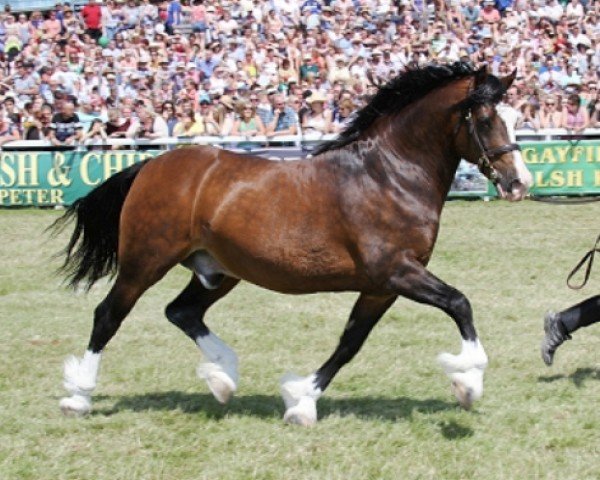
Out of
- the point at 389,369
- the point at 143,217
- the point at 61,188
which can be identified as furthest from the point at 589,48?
the point at 143,217

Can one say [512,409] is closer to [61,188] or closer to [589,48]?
[61,188]

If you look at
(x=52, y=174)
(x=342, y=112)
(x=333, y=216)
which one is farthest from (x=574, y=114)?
(x=333, y=216)

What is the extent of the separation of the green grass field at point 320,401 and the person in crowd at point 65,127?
520 centimetres

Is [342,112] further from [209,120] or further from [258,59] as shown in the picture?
[258,59]

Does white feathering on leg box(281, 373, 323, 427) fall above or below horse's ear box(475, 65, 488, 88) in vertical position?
below

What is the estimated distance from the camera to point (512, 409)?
239 inches

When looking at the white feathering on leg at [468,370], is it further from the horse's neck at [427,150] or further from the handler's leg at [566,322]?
the handler's leg at [566,322]

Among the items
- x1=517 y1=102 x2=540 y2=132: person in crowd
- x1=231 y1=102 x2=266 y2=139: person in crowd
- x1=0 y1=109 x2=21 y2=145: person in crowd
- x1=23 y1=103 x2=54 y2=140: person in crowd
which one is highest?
x1=517 y1=102 x2=540 y2=132: person in crowd

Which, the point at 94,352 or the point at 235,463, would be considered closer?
the point at 235,463

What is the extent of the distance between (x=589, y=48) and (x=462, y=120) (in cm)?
1438

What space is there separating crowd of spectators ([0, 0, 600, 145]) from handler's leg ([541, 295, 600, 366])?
8.46m

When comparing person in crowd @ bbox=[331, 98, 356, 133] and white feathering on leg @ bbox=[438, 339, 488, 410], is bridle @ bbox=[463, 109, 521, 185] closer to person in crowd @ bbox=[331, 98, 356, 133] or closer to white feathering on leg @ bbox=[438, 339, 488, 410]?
white feathering on leg @ bbox=[438, 339, 488, 410]

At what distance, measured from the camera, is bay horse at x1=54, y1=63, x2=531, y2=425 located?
5699 millimetres

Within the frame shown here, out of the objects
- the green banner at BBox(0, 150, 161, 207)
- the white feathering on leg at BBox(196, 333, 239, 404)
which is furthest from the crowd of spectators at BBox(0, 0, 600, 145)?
the white feathering on leg at BBox(196, 333, 239, 404)
